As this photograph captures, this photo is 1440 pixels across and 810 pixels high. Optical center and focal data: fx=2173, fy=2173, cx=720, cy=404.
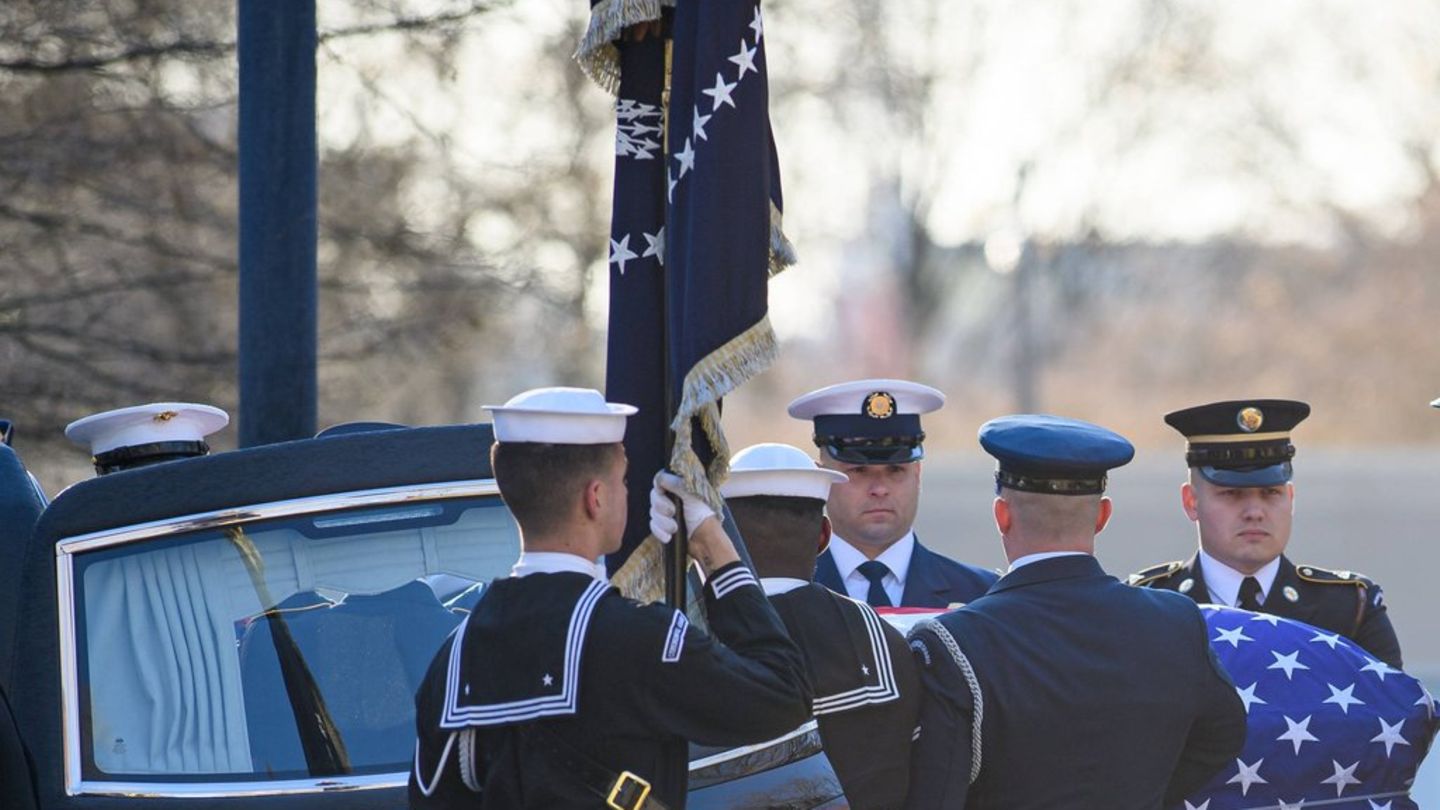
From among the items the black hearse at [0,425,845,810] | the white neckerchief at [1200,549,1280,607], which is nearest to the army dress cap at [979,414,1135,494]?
the black hearse at [0,425,845,810]

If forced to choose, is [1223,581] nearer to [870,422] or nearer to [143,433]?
[870,422]

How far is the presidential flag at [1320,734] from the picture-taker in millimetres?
4633

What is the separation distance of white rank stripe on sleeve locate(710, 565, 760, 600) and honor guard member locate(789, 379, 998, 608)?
9.67 ft

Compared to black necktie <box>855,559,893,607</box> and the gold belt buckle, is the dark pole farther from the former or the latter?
the gold belt buckle

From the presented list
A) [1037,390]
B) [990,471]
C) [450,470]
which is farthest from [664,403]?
[1037,390]

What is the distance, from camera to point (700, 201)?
4.06 meters

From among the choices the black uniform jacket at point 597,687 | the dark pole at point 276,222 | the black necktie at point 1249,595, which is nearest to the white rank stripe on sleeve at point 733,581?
the black uniform jacket at point 597,687

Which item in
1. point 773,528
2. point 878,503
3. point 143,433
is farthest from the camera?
point 878,503

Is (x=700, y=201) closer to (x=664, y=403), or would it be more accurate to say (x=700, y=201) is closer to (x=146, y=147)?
(x=664, y=403)

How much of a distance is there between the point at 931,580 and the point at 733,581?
311 centimetres

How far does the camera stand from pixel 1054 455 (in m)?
4.41

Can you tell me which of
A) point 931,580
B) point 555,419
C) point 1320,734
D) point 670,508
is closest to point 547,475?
point 555,419

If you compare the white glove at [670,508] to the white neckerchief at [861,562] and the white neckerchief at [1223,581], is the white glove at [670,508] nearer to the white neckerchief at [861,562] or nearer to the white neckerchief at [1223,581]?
the white neckerchief at [1223,581]

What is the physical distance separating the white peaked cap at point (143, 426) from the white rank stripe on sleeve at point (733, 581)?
260 centimetres
